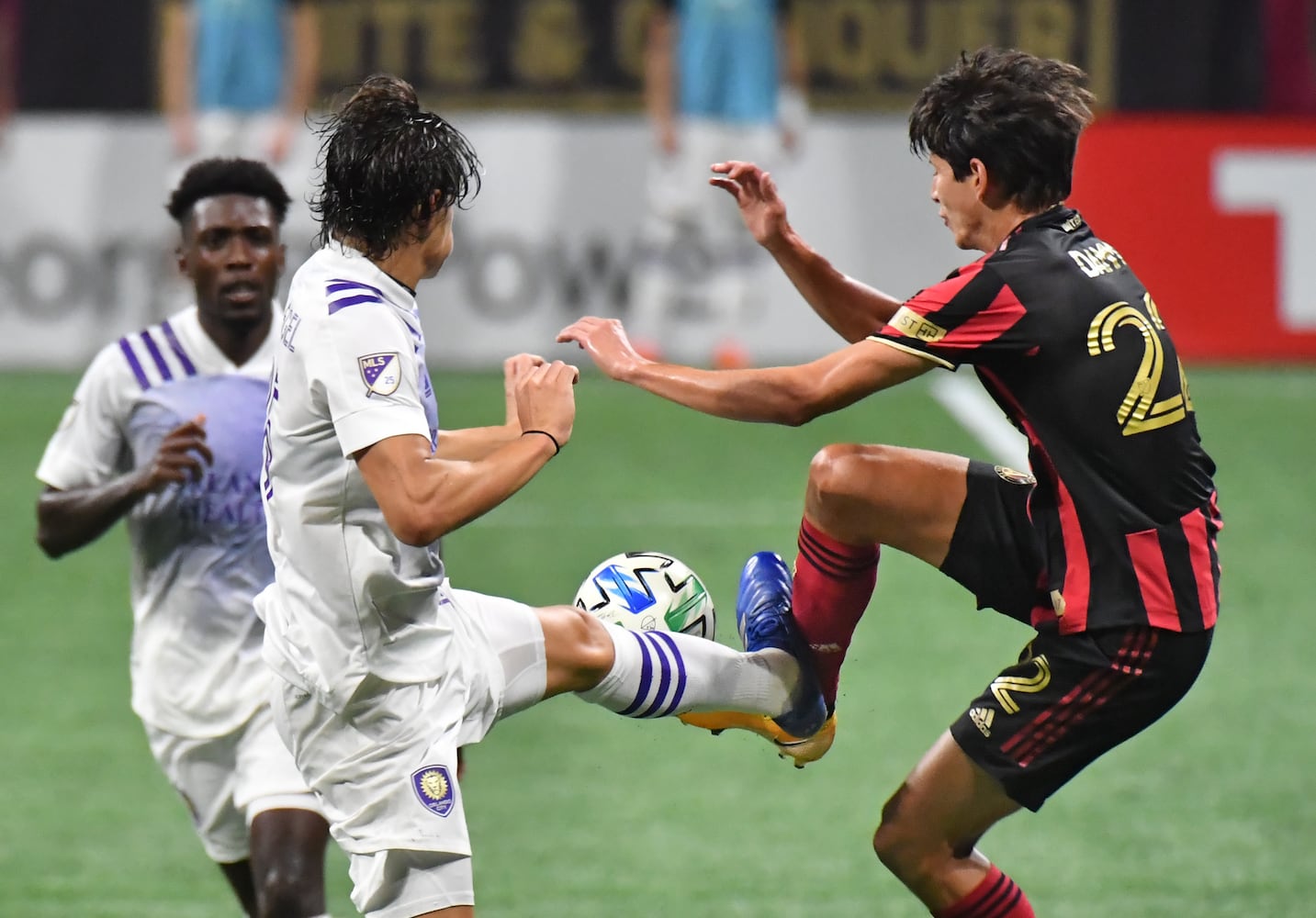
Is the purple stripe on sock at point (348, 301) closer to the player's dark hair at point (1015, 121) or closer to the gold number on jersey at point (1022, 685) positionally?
the player's dark hair at point (1015, 121)

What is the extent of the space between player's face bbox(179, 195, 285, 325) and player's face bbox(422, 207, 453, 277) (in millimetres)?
1066

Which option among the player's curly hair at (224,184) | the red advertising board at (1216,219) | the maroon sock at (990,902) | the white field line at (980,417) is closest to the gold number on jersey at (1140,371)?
the maroon sock at (990,902)

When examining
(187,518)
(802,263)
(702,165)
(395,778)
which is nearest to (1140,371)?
(802,263)

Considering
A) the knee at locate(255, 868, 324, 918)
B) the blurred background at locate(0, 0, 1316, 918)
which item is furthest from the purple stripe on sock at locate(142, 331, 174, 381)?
A: the blurred background at locate(0, 0, 1316, 918)

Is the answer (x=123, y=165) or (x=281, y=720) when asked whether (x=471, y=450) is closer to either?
(x=281, y=720)

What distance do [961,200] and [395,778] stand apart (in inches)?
64.3

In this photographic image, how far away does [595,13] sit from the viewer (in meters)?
13.2

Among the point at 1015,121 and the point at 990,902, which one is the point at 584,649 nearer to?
the point at 990,902

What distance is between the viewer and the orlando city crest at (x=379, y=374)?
3469 millimetres

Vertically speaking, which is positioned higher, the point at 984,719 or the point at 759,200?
the point at 759,200

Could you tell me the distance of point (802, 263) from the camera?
4.48 metres

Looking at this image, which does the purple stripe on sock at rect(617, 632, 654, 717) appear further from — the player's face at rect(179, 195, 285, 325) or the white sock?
the player's face at rect(179, 195, 285, 325)

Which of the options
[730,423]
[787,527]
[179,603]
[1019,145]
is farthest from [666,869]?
[730,423]

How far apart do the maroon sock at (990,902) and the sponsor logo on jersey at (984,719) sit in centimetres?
35
